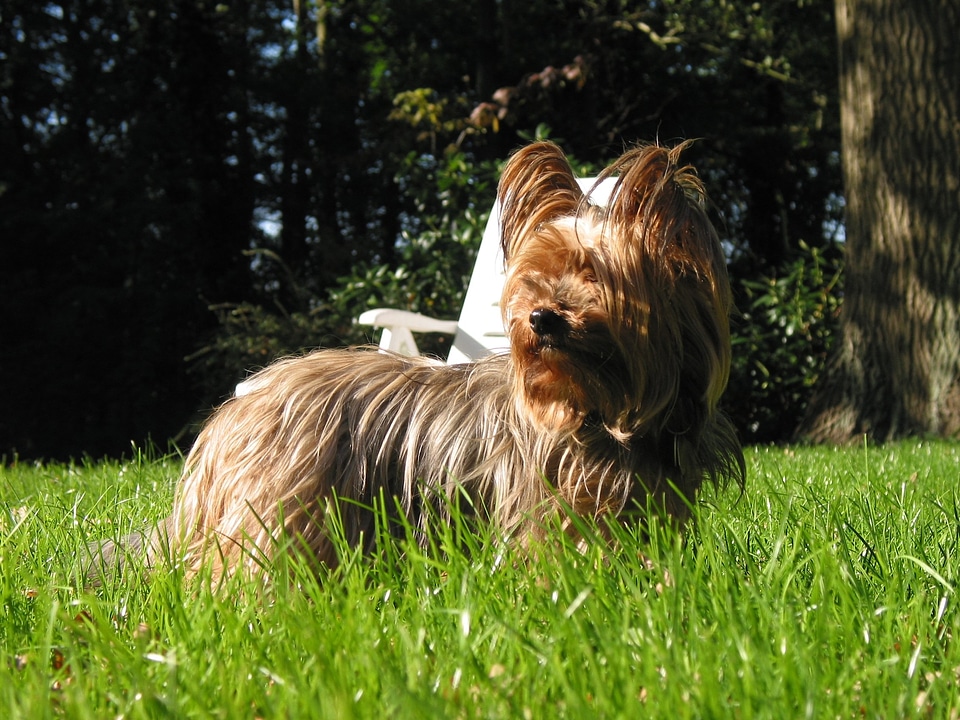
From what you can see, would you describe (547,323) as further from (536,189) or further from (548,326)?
(536,189)

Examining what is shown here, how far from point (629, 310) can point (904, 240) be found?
18.4 ft

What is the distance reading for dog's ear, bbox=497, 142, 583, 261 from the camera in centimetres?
294

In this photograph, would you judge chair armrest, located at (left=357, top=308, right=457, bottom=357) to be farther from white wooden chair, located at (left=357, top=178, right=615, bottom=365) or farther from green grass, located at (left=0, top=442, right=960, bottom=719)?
green grass, located at (left=0, top=442, right=960, bottom=719)

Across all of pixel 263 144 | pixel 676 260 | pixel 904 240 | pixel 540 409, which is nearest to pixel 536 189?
pixel 676 260

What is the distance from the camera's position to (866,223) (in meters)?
7.56

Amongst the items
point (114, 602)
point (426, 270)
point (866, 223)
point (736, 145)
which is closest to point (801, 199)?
point (736, 145)

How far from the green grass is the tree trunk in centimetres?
490

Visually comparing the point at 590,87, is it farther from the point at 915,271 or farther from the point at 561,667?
the point at 561,667

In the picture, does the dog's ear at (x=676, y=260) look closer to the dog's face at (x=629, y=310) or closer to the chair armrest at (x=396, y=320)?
the dog's face at (x=629, y=310)

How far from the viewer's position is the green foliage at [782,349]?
8.76m

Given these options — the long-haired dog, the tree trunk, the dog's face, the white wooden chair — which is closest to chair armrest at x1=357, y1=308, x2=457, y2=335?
the white wooden chair

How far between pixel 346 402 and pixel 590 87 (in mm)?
10462

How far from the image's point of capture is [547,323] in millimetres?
2584

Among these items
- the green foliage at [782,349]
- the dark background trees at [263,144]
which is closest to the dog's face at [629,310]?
the green foliage at [782,349]
